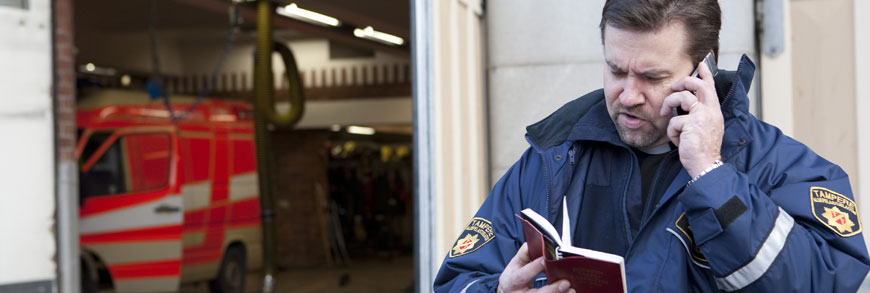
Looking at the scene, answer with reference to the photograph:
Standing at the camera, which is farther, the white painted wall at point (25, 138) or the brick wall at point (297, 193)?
the brick wall at point (297, 193)

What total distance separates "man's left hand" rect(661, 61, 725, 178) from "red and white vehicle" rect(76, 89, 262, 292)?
888 centimetres

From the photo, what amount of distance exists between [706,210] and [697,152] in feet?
0.37

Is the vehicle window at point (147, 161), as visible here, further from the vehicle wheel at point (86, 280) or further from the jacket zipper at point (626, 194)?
the jacket zipper at point (626, 194)

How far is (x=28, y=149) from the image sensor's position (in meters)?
5.49

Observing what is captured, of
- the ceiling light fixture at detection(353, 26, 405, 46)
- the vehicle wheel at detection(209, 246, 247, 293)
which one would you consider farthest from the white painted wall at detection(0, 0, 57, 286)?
the vehicle wheel at detection(209, 246, 247, 293)

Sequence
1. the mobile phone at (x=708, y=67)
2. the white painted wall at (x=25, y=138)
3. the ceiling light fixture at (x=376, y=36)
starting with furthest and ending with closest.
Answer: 1. the ceiling light fixture at (x=376, y=36)
2. the white painted wall at (x=25, y=138)
3. the mobile phone at (x=708, y=67)

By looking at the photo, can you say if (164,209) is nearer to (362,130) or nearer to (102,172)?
(102,172)

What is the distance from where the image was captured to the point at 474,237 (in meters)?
2.19

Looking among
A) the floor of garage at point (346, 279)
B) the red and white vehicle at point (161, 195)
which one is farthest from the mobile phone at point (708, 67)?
the floor of garage at point (346, 279)

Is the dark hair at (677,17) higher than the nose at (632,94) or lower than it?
higher

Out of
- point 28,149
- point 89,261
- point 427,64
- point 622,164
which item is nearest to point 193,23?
point 89,261

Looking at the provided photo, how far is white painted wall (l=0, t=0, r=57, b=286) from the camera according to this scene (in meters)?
5.41

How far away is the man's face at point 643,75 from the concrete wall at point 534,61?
2749 millimetres

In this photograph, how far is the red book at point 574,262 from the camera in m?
1.74
